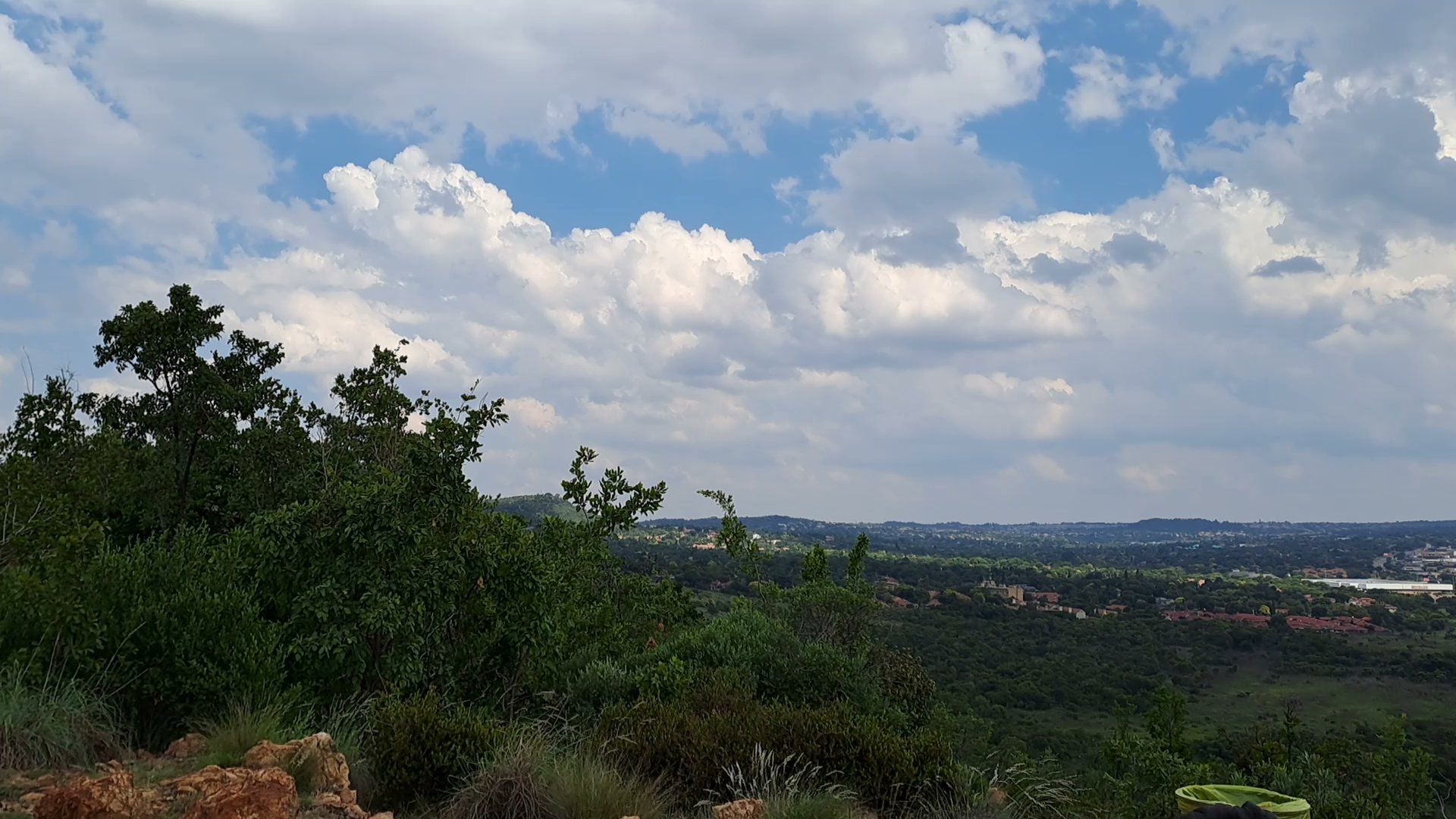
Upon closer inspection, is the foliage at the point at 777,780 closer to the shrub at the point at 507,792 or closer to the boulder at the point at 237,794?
the shrub at the point at 507,792

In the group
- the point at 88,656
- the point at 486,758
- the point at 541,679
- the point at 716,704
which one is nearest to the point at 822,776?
the point at 716,704

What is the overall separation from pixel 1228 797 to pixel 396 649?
6.70 meters

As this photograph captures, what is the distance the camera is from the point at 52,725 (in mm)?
6328

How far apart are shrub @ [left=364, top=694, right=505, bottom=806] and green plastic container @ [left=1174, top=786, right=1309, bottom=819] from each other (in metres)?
4.40

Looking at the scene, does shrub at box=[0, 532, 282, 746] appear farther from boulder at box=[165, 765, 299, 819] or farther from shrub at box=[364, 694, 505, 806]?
boulder at box=[165, 765, 299, 819]

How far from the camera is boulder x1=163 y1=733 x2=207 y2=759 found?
6.68m

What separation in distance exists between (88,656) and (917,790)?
6.42 meters

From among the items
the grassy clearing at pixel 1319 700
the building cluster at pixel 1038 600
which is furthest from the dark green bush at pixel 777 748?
the building cluster at pixel 1038 600

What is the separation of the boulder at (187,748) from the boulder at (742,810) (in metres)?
3.81

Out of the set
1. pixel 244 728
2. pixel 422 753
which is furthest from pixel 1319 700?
pixel 244 728

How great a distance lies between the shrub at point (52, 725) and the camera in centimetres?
607

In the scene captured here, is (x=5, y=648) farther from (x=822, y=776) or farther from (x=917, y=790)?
(x=917, y=790)

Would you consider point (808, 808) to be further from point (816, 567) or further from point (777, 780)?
point (816, 567)

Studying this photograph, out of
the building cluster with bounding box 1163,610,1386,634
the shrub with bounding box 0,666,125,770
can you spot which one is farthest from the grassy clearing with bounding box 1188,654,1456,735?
the shrub with bounding box 0,666,125,770
